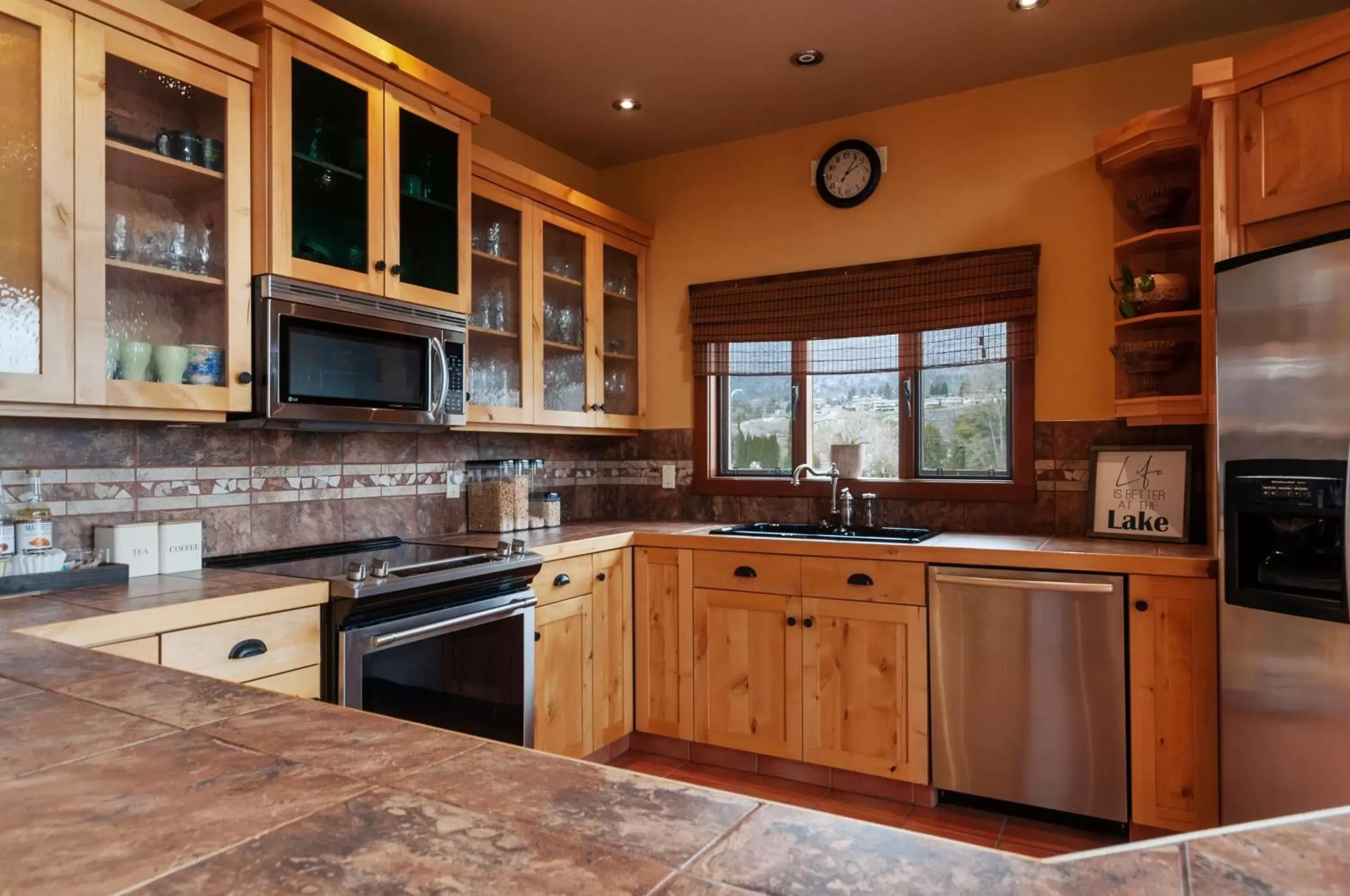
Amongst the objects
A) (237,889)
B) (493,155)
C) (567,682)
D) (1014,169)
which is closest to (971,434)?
(1014,169)

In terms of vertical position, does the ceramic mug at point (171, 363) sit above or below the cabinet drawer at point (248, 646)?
above

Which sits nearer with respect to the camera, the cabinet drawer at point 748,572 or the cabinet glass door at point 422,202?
the cabinet glass door at point 422,202

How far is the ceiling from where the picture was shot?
2.72 m

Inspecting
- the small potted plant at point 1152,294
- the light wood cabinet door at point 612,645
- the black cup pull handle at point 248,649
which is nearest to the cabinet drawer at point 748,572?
the light wood cabinet door at point 612,645

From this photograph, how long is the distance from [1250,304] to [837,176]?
1847mm

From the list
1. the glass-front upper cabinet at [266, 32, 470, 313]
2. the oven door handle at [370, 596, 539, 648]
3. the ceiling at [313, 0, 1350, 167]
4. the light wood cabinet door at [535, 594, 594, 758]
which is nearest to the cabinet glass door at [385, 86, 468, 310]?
the glass-front upper cabinet at [266, 32, 470, 313]

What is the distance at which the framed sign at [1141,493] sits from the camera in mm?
2842

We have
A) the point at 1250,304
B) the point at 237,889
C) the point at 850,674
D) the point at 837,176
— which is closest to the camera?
the point at 237,889

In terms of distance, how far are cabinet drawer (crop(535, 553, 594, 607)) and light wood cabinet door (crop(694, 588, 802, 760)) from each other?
45 cm

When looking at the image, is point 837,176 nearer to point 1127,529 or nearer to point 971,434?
point 971,434

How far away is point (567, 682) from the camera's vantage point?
3.02 m

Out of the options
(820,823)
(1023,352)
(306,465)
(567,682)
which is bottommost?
(567,682)

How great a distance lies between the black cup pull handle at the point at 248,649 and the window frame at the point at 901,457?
7.63 ft

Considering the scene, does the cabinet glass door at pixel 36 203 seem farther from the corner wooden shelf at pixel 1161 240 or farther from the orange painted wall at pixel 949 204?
the corner wooden shelf at pixel 1161 240
